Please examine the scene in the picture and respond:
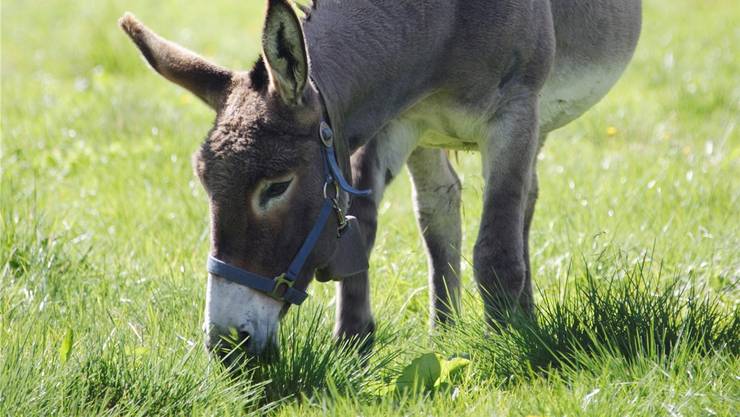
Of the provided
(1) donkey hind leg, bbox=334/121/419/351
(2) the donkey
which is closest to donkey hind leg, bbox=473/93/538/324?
(2) the donkey

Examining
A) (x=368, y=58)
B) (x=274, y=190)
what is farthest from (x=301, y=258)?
(x=368, y=58)

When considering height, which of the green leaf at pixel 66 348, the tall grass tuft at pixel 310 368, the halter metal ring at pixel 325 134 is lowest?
the green leaf at pixel 66 348

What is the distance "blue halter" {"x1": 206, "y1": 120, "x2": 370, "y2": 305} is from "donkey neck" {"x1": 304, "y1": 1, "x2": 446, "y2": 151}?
12cm

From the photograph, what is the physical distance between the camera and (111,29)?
33.2 feet

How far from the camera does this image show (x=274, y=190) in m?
3.24

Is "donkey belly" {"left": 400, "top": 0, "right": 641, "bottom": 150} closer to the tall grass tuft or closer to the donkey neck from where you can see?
the donkey neck

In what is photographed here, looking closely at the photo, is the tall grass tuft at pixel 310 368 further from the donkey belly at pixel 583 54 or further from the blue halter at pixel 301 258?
the donkey belly at pixel 583 54

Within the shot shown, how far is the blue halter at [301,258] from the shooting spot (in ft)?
10.5

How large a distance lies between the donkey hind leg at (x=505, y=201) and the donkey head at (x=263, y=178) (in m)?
0.81

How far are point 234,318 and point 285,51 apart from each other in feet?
2.62

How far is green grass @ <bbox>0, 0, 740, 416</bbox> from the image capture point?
3119 mm

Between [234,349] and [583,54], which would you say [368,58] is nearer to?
[234,349]

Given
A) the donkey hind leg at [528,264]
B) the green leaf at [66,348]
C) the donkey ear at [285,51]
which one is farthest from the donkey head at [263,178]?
the donkey hind leg at [528,264]

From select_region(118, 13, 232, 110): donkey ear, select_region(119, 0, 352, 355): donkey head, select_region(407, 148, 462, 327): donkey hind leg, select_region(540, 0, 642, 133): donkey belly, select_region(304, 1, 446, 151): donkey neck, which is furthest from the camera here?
select_region(407, 148, 462, 327): donkey hind leg
